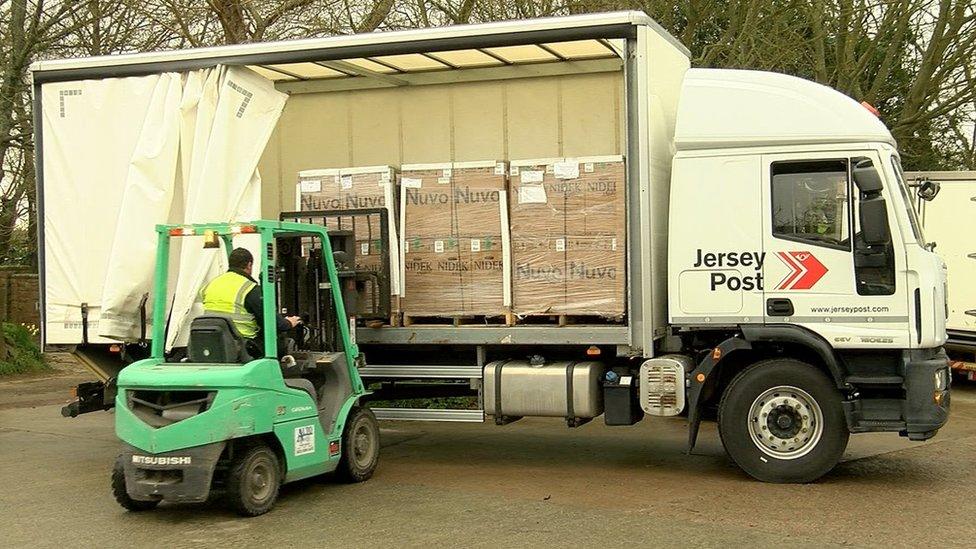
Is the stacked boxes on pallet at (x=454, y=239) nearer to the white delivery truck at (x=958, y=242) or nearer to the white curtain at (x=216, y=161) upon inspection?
the white curtain at (x=216, y=161)

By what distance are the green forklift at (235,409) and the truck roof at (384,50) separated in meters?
1.75

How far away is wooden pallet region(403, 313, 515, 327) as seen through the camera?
9433 millimetres

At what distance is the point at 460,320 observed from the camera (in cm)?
960

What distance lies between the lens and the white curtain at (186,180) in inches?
372

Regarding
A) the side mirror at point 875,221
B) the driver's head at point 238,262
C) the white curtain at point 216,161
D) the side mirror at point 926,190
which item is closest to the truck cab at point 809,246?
the side mirror at point 875,221

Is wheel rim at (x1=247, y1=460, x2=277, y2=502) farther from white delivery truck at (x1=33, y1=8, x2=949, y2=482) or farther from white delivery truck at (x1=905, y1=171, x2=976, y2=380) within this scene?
white delivery truck at (x1=905, y1=171, x2=976, y2=380)

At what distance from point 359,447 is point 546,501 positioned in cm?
178

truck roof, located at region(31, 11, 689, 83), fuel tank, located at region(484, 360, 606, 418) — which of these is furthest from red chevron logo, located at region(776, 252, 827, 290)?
truck roof, located at region(31, 11, 689, 83)

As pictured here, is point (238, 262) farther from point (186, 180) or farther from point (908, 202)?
point (908, 202)

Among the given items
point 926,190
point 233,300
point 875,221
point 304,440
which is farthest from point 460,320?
point 926,190

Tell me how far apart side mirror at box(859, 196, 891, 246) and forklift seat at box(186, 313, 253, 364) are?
483cm

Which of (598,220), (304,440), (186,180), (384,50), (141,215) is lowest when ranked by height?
(304,440)

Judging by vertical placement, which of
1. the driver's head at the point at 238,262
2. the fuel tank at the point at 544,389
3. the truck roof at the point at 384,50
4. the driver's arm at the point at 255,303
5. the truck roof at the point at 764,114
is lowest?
the fuel tank at the point at 544,389

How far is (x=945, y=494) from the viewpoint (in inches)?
328
